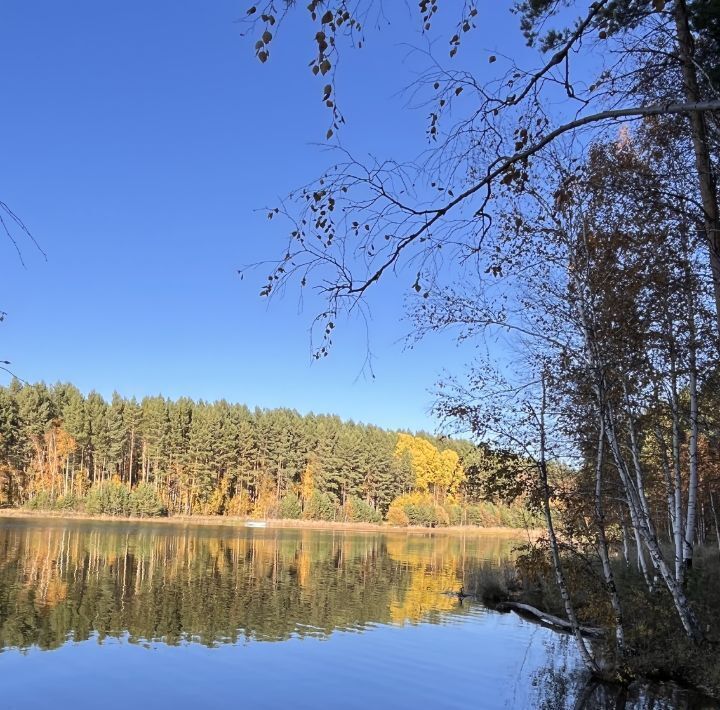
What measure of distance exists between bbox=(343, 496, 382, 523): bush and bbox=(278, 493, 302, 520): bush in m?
7.08

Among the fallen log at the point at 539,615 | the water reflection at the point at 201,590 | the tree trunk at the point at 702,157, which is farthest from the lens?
the fallen log at the point at 539,615

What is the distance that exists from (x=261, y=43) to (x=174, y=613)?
1977cm

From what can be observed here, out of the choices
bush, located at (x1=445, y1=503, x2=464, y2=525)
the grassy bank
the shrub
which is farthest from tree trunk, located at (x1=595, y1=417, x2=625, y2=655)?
the shrub

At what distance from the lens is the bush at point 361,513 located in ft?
300

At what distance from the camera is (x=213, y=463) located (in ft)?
308

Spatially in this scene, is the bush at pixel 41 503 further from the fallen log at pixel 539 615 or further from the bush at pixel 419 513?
the fallen log at pixel 539 615

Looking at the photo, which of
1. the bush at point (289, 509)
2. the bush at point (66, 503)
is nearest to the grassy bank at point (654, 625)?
the bush at point (66, 503)

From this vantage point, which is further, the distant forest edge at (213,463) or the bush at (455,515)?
the bush at (455,515)

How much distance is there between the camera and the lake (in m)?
12.6

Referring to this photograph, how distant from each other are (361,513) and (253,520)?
14.9m

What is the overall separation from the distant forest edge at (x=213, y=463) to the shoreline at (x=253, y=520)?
5.91 feet

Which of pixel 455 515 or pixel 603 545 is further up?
pixel 603 545

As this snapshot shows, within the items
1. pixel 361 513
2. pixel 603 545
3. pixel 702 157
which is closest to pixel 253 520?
pixel 361 513

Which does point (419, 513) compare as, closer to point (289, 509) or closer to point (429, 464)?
point (289, 509)
